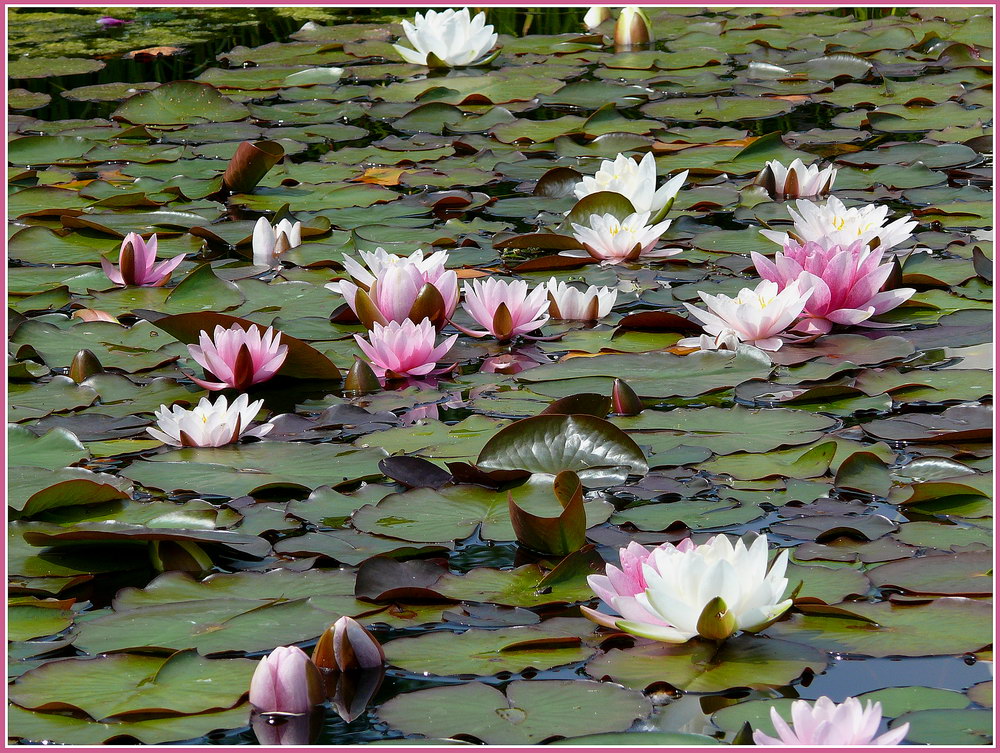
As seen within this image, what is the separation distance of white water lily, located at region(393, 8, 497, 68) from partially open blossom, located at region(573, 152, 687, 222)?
272 cm

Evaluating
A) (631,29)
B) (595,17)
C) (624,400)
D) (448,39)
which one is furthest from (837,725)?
(595,17)

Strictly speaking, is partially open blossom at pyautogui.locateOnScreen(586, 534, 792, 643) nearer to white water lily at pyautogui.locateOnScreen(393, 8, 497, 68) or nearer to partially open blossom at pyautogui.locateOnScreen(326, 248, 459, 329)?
partially open blossom at pyautogui.locateOnScreen(326, 248, 459, 329)

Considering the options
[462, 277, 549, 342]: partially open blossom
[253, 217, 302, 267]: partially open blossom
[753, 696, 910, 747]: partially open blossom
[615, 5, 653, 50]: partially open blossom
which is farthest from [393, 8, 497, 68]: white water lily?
[753, 696, 910, 747]: partially open blossom

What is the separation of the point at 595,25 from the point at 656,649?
20.4 feet

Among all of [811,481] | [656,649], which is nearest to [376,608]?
[656,649]

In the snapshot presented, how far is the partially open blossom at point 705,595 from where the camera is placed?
167cm

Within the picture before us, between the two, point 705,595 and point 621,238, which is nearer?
point 705,595

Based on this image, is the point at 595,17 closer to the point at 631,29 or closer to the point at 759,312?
the point at 631,29

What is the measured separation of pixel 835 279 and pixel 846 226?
0.40m

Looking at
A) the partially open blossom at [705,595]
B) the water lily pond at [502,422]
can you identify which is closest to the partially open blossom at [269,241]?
the water lily pond at [502,422]

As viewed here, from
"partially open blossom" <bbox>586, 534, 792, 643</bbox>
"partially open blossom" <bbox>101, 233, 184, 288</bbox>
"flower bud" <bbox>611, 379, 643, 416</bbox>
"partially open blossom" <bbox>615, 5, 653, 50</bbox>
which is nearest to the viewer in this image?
"partially open blossom" <bbox>586, 534, 792, 643</bbox>

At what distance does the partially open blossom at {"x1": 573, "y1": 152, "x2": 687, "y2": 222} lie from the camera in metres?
3.71

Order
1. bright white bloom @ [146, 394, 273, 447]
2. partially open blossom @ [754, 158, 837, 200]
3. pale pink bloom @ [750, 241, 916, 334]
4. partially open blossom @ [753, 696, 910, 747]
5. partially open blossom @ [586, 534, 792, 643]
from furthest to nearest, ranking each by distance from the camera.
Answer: partially open blossom @ [754, 158, 837, 200], pale pink bloom @ [750, 241, 916, 334], bright white bloom @ [146, 394, 273, 447], partially open blossom @ [586, 534, 792, 643], partially open blossom @ [753, 696, 910, 747]

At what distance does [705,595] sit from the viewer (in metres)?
1.68
